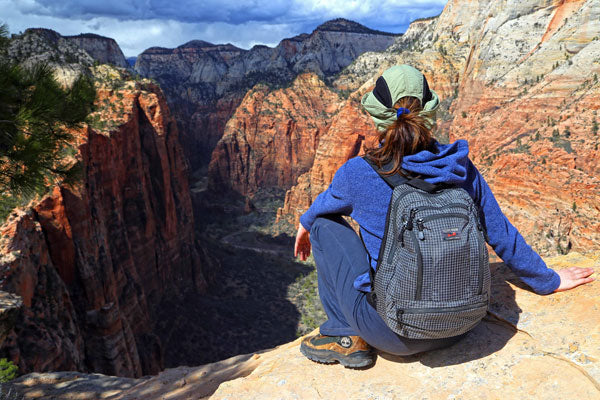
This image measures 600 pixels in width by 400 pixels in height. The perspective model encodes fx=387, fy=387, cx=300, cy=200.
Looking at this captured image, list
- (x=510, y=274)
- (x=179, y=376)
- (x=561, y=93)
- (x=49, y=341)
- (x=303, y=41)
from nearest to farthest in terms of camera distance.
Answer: (x=510, y=274) < (x=179, y=376) < (x=49, y=341) < (x=561, y=93) < (x=303, y=41)

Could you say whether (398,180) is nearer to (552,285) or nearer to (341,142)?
(552,285)

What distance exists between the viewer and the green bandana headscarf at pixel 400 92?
2.98 m

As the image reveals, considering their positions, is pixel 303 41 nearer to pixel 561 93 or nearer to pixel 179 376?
pixel 561 93

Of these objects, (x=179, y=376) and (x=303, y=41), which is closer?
(x=179, y=376)

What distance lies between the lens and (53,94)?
19.6ft

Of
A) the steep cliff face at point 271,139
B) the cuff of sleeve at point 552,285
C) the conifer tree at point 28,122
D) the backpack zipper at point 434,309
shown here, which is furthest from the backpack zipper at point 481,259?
the steep cliff face at point 271,139

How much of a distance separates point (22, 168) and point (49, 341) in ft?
23.1

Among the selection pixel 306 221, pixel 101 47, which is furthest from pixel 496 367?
pixel 101 47

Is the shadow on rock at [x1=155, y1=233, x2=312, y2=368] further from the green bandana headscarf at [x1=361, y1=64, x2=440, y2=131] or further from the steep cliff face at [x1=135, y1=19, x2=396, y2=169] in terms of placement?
the steep cliff face at [x1=135, y1=19, x2=396, y2=169]

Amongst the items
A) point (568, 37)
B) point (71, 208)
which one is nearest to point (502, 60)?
point (568, 37)

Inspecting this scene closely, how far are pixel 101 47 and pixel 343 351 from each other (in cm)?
10353

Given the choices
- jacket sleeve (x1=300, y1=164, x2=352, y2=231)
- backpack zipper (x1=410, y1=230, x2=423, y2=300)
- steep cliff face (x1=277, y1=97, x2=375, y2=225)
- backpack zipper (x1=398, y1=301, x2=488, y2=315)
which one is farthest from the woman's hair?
steep cliff face (x1=277, y1=97, x2=375, y2=225)

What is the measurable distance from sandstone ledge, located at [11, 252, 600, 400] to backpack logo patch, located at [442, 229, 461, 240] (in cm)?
139

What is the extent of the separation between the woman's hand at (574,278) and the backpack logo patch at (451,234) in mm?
2127
